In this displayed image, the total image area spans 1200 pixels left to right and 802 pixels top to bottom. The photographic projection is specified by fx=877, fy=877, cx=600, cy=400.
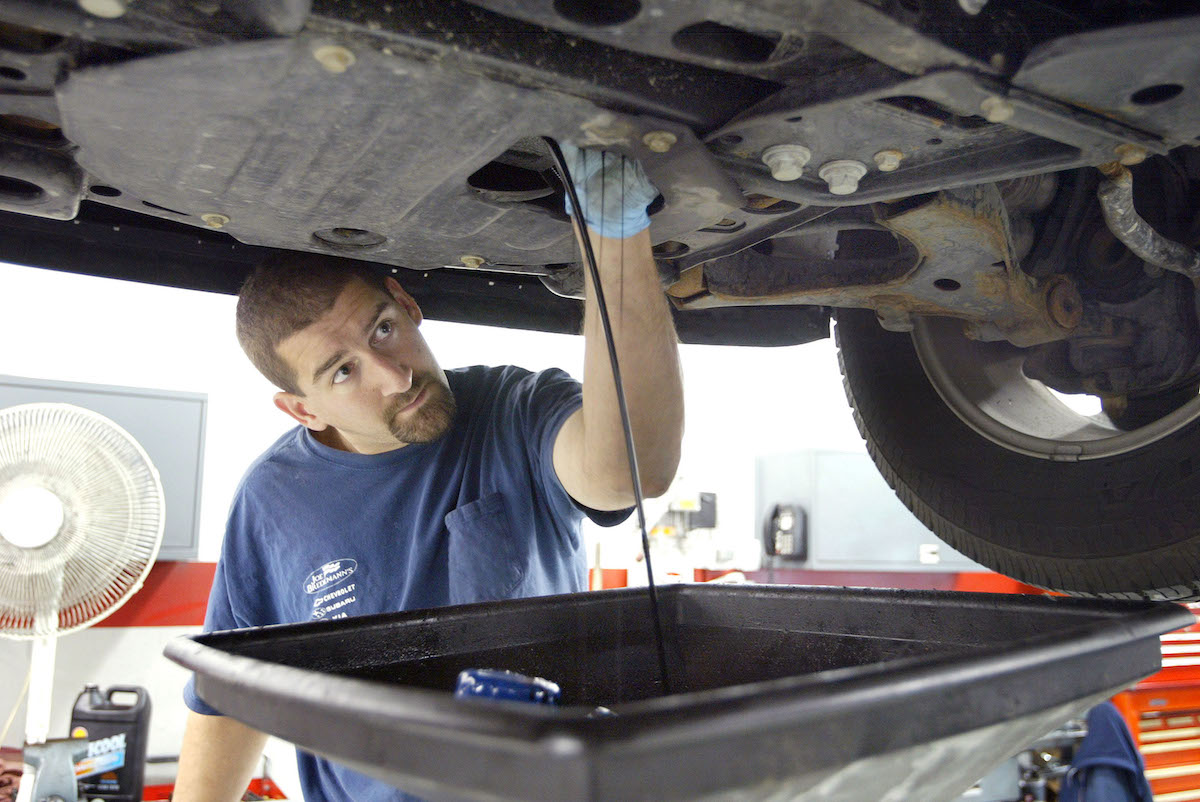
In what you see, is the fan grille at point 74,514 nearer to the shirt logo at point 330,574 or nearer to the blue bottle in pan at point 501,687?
the shirt logo at point 330,574

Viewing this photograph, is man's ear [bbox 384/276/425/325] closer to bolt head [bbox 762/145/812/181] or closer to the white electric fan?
bolt head [bbox 762/145/812/181]

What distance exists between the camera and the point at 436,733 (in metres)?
0.33

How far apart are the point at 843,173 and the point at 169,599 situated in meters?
2.88

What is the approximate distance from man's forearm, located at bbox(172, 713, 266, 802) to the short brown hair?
1.77 ft

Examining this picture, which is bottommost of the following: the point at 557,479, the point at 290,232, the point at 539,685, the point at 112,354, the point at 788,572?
the point at 788,572

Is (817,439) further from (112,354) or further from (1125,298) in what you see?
(1125,298)

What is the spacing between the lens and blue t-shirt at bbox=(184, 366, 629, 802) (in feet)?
3.76

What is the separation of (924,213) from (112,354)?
125 inches

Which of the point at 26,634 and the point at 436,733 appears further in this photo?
the point at 26,634

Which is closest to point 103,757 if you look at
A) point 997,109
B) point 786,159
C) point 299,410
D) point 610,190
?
point 299,410

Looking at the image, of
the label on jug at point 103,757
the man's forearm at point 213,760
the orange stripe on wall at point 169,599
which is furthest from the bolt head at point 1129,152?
the orange stripe on wall at point 169,599

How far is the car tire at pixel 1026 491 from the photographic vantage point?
0.93 metres

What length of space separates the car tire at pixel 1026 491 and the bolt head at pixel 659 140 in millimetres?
691

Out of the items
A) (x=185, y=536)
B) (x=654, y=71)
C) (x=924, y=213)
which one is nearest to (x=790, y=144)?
(x=654, y=71)
